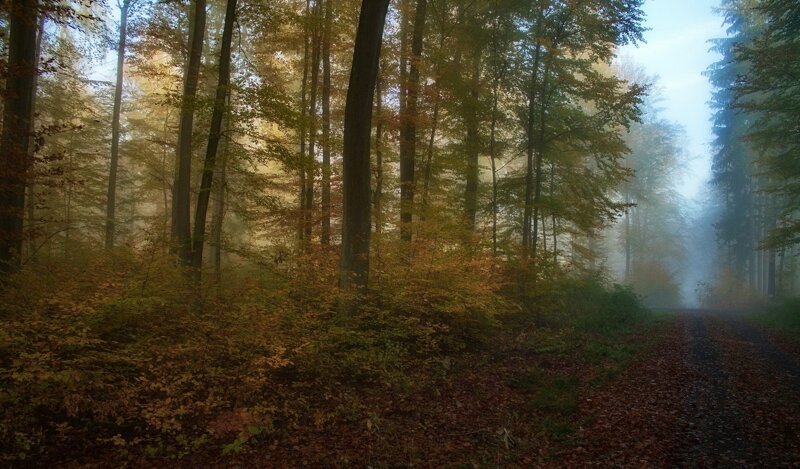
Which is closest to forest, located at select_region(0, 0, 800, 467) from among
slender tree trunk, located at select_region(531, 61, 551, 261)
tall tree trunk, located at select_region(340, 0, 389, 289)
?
tall tree trunk, located at select_region(340, 0, 389, 289)

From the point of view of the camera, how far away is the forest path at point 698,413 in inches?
212

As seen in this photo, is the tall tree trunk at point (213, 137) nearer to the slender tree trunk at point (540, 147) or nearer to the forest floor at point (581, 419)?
the forest floor at point (581, 419)

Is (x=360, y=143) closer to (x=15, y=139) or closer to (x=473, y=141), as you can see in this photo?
(x=15, y=139)

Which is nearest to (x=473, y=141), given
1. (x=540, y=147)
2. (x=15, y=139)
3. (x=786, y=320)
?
(x=540, y=147)

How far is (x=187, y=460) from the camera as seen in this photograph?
16.7 ft

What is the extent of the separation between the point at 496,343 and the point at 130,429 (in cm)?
808

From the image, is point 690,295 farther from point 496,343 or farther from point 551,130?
point 496,343

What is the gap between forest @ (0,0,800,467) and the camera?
5586 millimetres

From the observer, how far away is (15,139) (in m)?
7.95

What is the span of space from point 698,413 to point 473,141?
37.5ft

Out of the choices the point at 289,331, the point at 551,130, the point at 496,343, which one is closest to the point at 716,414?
the point at 496,343

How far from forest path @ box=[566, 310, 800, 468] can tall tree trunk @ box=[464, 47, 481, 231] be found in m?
7.57

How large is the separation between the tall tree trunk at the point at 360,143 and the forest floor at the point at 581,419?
2.86 meters

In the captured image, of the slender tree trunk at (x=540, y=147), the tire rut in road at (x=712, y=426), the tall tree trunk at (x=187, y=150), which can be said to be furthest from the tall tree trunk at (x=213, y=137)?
the slender tree trunk at (x=540, y=147)
